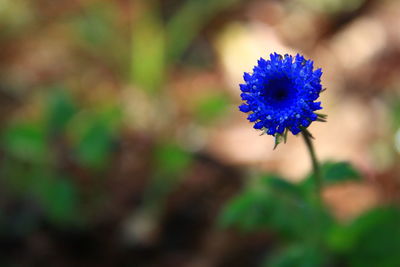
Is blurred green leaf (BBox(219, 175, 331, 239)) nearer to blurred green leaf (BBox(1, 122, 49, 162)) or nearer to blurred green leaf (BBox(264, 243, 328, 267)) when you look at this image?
blurred green leaf (BBox(264, 243, 328, 267))

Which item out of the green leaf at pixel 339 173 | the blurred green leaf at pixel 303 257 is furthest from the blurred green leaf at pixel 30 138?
the green leaf at pixel 339 173

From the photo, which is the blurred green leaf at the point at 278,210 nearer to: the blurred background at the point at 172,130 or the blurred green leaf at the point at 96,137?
the blurred background at the point at 172,130

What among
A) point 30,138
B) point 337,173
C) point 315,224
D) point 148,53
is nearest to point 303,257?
point 315,224

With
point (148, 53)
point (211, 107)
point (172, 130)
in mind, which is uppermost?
point (148, 53)

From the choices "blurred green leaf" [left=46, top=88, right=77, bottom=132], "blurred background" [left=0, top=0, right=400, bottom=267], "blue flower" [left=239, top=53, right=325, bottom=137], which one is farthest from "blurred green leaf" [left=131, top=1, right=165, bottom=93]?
"blue flower" [left=239, top=53, right=325, bottom=137]

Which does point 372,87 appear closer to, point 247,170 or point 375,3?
point 375,3

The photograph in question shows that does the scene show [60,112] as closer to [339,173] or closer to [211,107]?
[211,107]
